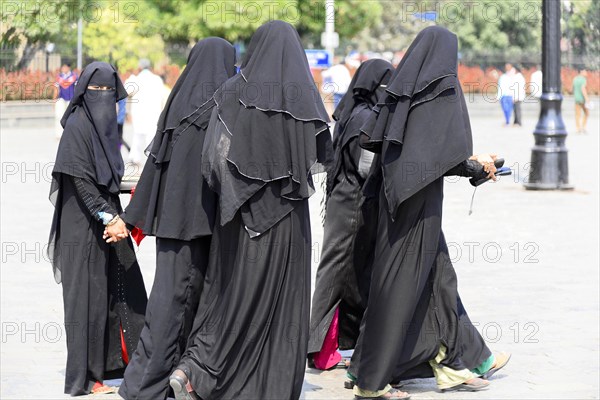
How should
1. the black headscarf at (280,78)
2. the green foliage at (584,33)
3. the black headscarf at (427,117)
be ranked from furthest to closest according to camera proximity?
the green foliage at (584,33) < the black headscarf at (427,117) < the black headscarf at (280,78)

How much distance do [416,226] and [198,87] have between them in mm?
1376

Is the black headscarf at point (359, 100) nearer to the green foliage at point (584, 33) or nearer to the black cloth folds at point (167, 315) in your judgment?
the black cloth folds at point (167, 315)

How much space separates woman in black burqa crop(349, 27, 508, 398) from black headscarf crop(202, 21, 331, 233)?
0.66 metres

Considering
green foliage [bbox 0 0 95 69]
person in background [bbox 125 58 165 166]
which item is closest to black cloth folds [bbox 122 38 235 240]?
person in background [bbox 125 58 165 166]

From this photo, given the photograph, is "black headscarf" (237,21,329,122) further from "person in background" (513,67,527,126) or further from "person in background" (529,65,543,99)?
"person in background" (529,65,543,99)

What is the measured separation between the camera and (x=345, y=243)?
6.77 metres

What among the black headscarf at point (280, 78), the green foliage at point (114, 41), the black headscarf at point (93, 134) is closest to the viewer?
the black headscarf at point (280, 78)

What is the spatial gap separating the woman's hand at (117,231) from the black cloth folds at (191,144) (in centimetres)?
27

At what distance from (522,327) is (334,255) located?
1.78 m

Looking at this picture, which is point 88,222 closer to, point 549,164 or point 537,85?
point 549,164

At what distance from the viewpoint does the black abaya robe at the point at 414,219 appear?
19.2 ft

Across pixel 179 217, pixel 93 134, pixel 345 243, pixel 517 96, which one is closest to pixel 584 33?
pixel 517 96

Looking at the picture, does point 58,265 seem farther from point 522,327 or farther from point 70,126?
point 522,327

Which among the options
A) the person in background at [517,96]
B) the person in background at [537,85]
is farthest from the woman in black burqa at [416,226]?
the person in background at [537,85]
